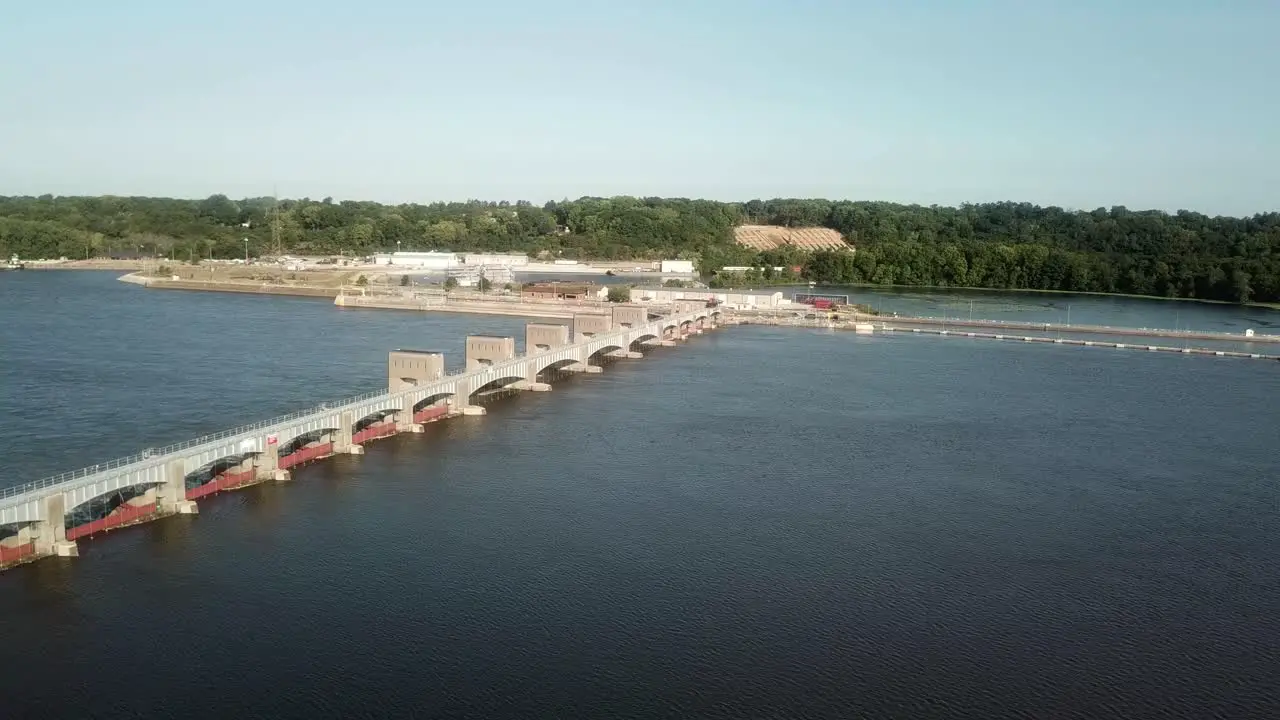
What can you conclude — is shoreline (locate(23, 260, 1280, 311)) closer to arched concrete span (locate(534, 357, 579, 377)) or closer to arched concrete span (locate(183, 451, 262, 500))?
arched concrete span (locate(534, 357, 579, 377))

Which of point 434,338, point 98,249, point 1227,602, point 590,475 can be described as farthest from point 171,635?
point 98,249

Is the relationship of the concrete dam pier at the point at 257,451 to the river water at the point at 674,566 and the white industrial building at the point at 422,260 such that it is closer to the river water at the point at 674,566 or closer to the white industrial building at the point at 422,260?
the river water at the point at 674,566

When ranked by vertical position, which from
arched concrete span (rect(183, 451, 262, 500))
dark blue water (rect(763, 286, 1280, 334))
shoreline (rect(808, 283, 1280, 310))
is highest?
shoreline (rect(808, 283, 1280, 310))

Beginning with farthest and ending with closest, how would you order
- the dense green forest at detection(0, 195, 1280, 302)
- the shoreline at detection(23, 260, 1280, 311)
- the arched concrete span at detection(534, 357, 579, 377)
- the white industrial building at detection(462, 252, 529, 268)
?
the white industrial building at detection(462, 252, 529, 268), the dense green forest at detection(0, 195, 1280, 302), the shoreline at detection(23, 260, 1280, 311), the arched concrete span at detection(534, 357, 579, 377)

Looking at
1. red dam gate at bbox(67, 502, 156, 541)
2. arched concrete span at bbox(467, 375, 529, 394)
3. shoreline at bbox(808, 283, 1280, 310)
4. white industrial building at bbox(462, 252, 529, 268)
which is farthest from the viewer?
white industrial building at bbox(462, 252, 529, 268)

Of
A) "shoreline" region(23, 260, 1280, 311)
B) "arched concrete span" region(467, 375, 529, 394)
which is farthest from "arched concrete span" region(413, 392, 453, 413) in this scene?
"shoreline" region(23, 260, 1280, 311)

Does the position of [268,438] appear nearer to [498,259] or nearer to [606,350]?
[606,350]

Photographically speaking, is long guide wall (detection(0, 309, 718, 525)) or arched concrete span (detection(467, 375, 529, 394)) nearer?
long guide wall (detection(0, 309, 718, 525))
